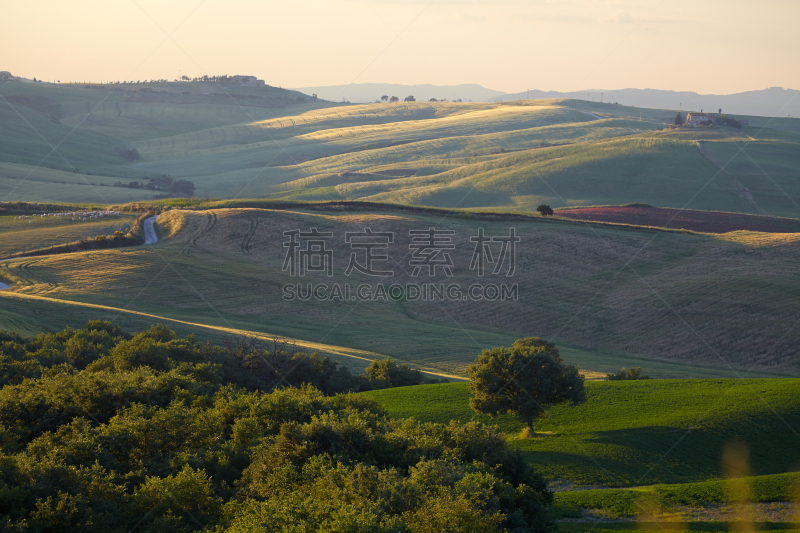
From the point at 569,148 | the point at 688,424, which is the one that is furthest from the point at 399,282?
the point at 569,148

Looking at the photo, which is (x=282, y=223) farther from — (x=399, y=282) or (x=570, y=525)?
(x=570, y=525)

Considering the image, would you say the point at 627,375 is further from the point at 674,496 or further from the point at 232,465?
the point at 232,465

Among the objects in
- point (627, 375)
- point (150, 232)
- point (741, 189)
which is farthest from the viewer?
point (741, 189)

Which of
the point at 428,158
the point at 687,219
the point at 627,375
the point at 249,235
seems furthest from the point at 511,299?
the point at 428,158

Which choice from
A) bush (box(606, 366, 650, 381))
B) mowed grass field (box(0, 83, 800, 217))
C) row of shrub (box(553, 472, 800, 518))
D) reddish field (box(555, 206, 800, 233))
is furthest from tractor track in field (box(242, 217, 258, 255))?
row of shrub (box(553, 472, 800, 518))

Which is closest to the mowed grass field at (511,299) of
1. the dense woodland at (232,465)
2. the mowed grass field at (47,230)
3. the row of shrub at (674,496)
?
the mowed grass field at (47,230)

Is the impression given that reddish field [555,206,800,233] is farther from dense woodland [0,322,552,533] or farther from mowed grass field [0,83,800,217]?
dense woodland [0,322,552,533]

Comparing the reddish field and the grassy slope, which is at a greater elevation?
the reddish field
